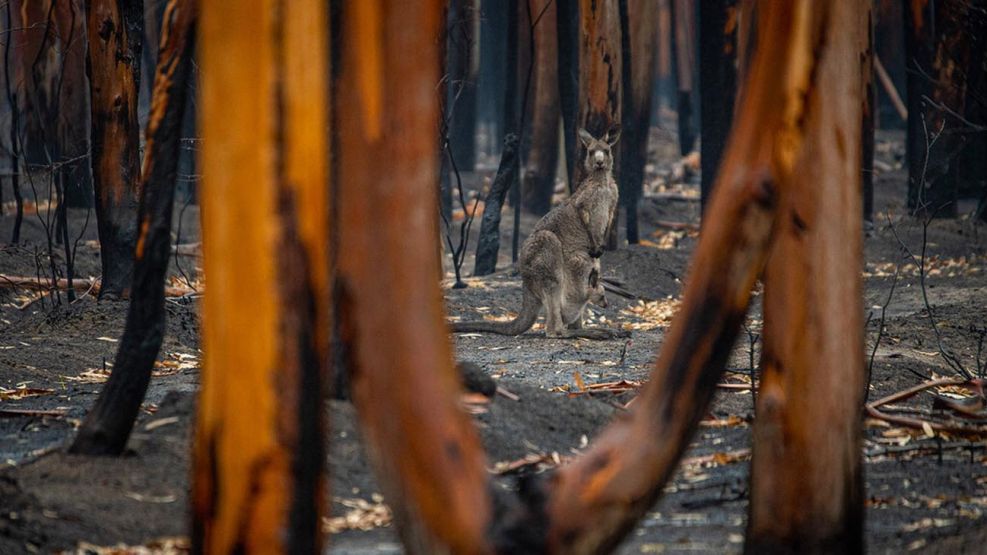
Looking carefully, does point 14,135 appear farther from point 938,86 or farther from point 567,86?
point 938,86

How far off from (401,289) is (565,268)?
699 centimetres

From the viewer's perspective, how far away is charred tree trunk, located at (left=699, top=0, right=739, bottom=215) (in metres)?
14.2

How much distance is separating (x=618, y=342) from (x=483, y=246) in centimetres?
420

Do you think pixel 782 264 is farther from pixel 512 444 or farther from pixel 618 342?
pixel 618 342

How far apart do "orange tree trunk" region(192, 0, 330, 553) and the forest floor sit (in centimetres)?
118

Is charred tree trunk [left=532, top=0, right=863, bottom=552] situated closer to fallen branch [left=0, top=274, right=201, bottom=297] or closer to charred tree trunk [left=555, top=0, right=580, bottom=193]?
fallen branch [left=0, top=274, right=201, bottom=297]

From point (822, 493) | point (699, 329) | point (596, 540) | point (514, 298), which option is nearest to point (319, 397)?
point (596, 540)

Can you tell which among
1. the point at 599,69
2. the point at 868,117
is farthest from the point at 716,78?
the point at 599,69

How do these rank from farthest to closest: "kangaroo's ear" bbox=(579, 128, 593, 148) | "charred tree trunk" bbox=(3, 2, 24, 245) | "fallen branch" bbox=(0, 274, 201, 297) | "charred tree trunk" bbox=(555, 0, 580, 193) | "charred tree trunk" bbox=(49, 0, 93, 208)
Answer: "charred tree trunk" bbox=(49, 0, 93, 208), "charred tree trunk" bbox=(555, 0, 580, 193), "fallen branch" bbox=(0, 274, 201, 297), "kangaroo's ear" bbox=(579, 128, 593, 148), "charred tree trunk" bbox=(3, 2, 24, 245)

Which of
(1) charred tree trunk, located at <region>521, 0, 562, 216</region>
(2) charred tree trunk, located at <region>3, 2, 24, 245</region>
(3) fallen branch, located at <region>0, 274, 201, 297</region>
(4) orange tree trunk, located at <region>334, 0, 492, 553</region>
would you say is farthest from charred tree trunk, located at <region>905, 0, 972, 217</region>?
(4) orange tree trunk, located at <region>334, 0, 492, 553</region>

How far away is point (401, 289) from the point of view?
302 centimetres

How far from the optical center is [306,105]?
116 inches

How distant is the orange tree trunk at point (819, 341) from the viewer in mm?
3475

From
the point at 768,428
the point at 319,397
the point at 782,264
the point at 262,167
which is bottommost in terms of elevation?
the point at 768,428
